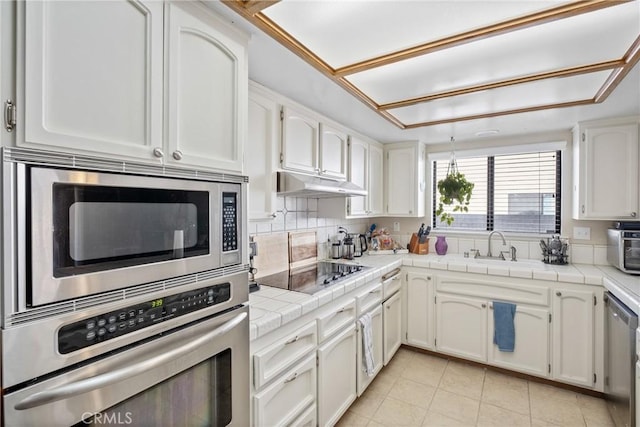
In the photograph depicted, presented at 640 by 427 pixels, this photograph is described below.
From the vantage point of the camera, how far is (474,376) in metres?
2.58

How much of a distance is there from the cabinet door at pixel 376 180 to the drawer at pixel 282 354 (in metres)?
1.70

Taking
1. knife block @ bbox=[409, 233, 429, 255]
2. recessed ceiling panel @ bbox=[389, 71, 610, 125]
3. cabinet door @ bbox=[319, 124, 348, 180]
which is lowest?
knife block @ bbox=[409, 233, 429, 255]

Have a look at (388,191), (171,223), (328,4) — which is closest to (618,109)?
(388,191)

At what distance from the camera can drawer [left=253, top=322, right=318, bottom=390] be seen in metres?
1.32

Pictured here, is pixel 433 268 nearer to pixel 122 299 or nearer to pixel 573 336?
pixel 573 336

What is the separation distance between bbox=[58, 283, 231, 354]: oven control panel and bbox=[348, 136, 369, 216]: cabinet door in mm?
1798

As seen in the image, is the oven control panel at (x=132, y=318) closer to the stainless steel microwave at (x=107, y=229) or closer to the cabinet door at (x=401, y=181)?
the stainless steel microwave at (x=107, y=229)

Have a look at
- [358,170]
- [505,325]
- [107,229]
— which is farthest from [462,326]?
[107,229]

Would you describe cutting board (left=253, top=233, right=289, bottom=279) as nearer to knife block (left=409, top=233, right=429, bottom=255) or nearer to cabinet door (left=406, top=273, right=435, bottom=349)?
cabinet door (left=406, top=273, right=435, bottom=349)

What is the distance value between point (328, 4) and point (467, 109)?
1.53m

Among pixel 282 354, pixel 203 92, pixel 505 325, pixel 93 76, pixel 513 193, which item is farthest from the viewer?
pixel 513 193

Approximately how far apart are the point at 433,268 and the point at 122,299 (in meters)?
2.54

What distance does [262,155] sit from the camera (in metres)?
1.80

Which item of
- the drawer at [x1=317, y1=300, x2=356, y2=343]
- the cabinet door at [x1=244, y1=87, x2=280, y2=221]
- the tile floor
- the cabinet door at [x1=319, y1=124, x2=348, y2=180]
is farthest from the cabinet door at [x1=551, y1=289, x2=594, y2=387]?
the cabinet door at [x1=244, y1=87, x2=280, y2=221]
